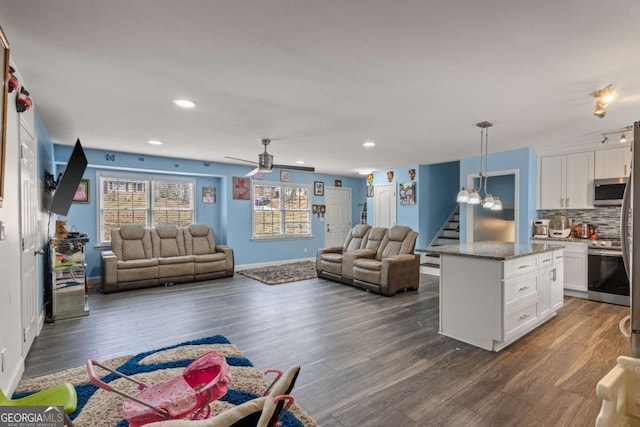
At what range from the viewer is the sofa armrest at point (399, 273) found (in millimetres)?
4809

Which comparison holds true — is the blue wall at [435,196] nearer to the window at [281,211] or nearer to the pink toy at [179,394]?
the window at [281,211]

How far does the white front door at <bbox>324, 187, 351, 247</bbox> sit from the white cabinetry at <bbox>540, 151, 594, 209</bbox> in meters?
5.13

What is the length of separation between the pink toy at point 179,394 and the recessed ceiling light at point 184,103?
8.18 feet

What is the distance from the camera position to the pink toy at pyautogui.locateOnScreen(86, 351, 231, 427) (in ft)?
4.30

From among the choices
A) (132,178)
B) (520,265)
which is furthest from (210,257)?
(520,265)

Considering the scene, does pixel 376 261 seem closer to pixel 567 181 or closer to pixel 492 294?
pixel 492 294

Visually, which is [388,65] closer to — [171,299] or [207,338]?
[207,338]

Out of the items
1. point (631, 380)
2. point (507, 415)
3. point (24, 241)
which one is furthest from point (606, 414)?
point (24, 241)

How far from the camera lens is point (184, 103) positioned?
125 inches

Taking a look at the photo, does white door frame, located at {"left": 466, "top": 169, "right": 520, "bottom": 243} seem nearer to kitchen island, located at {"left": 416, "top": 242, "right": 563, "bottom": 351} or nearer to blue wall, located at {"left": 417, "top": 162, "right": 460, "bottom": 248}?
blue wall, located at {"left": 417, "top": 162, "right": 460, "bottom": 248}

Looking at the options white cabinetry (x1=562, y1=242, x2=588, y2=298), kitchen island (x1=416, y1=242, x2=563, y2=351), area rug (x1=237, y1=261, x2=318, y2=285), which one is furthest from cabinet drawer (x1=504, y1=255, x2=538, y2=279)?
area rug (x1=237, y1=261, x2=318, y2=285)

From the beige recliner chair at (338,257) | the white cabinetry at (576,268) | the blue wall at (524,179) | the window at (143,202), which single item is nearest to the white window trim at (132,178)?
the window at (143,202)

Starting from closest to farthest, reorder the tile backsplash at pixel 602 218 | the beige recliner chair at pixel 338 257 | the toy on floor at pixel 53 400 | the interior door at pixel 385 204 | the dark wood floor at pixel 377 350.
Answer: the toy on floor at pixel 53 400
the dark wood floor at pixel 377 350
the tile backsplash at pixel 602 218
the beige recliner chair at pixel 338 257
the interior door at pixel 385 204

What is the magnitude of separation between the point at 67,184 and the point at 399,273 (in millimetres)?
4523
